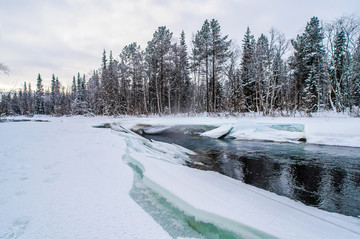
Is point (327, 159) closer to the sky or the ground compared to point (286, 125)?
closer to the ground

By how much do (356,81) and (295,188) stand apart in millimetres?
19391

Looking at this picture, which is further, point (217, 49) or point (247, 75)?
point (247, 75)

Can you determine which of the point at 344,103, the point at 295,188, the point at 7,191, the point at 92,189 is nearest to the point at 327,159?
the point at 295,188

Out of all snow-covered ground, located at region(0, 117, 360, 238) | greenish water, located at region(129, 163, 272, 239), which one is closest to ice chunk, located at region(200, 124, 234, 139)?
snow-covered ground, located at region(0, 117, 360, 238)

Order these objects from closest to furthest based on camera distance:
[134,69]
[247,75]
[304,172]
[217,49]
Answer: [304,172], [217,49], [247,75], [134,69]

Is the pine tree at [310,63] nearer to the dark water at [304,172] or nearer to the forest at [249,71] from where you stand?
the forest at [249,71]

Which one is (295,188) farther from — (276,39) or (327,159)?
(276,39)

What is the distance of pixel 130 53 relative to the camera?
23922mm

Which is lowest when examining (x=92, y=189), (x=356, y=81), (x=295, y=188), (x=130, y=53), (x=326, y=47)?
(x=295, y=188)

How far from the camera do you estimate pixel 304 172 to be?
4.12m

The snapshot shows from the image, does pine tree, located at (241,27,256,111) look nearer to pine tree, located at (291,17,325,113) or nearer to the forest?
the forest

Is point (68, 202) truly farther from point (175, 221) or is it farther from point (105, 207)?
point (175, 221)

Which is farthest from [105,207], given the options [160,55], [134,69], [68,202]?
[134,69]

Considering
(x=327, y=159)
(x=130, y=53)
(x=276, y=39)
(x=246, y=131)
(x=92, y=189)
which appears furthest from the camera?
(x=130, y=53)
